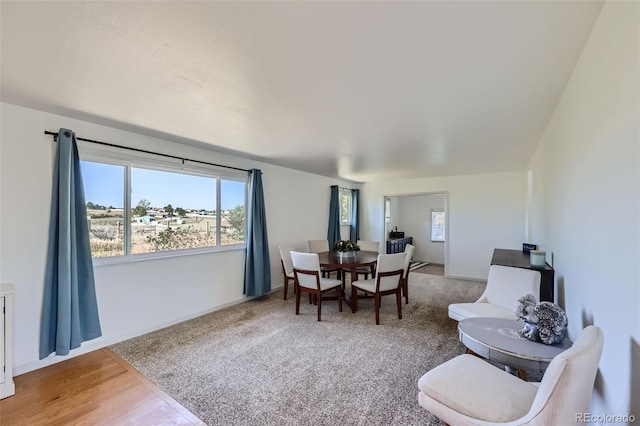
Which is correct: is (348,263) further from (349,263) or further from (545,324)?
(545,324)

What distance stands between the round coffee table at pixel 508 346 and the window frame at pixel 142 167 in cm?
334

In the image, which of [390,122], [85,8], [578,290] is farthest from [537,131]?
[85,8]

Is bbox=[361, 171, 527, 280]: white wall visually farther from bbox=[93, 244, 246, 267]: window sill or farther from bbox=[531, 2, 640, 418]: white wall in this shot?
bbox=[93, 244, 246, 267]: window sill

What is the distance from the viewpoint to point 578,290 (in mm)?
1839

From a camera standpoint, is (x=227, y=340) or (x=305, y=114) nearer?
(x=305, y=114)

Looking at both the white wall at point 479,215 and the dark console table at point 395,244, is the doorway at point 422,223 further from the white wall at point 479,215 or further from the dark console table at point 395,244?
the white wall at point 479,215

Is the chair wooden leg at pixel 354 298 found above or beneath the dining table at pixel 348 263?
beneath

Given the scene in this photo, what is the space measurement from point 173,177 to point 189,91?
6.20 feet

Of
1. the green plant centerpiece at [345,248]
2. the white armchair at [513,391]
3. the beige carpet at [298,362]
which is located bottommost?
the beige carpet at [298,362]

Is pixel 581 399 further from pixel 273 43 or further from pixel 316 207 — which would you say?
pixel 316 207

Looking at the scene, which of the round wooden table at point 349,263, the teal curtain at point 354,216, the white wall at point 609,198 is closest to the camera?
the white wall at point 609,198

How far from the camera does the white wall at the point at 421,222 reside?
8352mm

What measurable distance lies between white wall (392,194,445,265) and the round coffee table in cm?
658

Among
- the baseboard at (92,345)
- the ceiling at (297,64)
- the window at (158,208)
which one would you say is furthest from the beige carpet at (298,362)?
the ceiling at (297,64)
